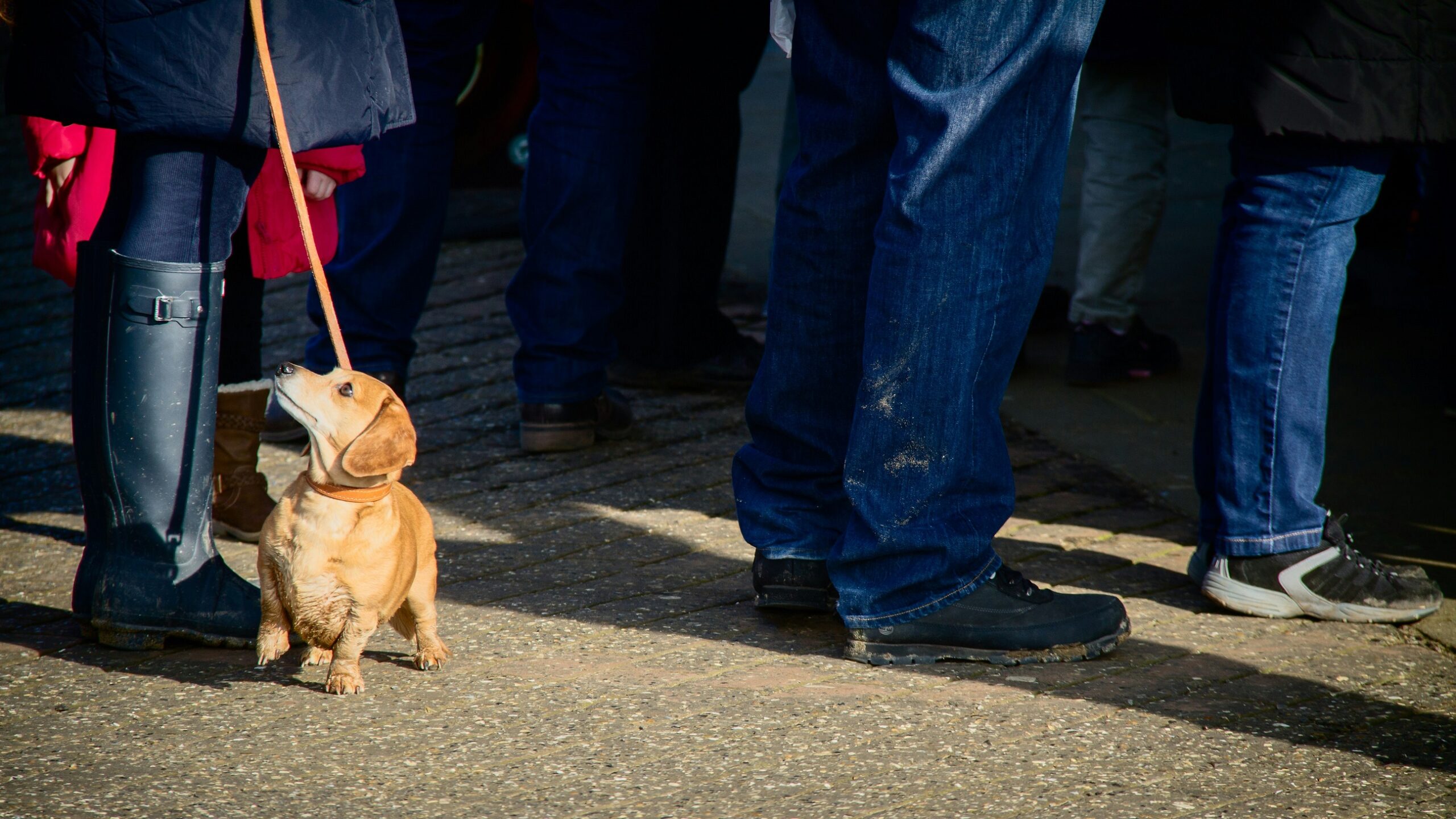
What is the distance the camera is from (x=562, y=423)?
335 centimetres

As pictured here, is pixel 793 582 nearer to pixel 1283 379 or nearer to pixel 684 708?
pixel 684 708

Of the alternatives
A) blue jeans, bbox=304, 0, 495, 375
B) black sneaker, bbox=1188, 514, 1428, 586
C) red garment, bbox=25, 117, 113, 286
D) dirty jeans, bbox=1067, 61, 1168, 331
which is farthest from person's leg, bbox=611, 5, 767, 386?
red garment, bbox=25, 117, 113, 286

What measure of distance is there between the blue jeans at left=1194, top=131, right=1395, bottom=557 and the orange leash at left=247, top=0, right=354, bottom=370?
167cm

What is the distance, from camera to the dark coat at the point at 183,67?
197cm

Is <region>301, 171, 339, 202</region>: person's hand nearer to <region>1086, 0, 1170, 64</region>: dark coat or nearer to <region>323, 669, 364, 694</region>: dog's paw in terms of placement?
<region>323, 669, 364, 694</region>: dog's paw

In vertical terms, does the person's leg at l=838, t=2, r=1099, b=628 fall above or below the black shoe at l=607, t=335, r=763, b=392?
above

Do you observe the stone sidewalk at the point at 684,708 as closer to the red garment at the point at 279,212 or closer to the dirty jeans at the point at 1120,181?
the red garment at the point at 279,212

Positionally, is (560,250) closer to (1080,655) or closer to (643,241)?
(643,241)

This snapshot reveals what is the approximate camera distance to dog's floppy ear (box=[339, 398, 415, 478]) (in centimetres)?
191

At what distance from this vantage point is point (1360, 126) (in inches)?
93.1

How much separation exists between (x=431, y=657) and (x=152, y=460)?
57 cm

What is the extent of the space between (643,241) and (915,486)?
1.87 m

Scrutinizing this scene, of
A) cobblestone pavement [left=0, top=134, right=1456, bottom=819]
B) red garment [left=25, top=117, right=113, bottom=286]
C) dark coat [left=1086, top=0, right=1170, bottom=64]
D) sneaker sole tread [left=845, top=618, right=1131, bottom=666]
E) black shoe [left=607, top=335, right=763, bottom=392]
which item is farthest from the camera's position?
black shoe [left=607, top=335, right=763, bottom=392]

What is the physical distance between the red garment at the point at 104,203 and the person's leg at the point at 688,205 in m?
1.20
